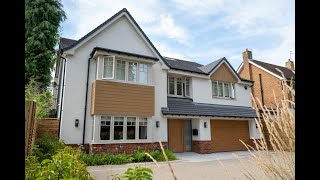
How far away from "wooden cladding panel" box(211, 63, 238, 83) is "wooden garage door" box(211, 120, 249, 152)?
3.59 metres

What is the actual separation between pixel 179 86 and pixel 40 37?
1377 cm

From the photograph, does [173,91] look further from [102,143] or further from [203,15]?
[203,15]

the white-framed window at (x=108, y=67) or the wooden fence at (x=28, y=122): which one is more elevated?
the white-framed window at (x=108, y=67)

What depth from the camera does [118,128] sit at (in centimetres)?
1277

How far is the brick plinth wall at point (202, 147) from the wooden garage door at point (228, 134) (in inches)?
38.7

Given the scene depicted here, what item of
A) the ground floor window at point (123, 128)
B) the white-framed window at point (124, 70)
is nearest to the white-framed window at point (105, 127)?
the ground floor window at point (123, 128)

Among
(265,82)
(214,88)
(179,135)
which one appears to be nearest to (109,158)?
(179,135)

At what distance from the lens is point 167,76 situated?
16484 mm

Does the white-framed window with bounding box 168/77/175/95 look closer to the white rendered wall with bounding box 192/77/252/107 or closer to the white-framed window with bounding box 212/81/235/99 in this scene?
the white rendered wall with bounding box 192/77/252/107

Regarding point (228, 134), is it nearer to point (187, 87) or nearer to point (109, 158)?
point (187, 87)

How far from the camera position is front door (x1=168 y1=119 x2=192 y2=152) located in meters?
15.4

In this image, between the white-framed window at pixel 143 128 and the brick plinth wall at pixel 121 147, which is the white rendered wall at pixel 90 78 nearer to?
the white-framed window at pixel 143 128

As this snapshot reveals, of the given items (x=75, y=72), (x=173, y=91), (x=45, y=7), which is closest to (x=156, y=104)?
(x=173, y=91)

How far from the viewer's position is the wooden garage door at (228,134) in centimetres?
1675
